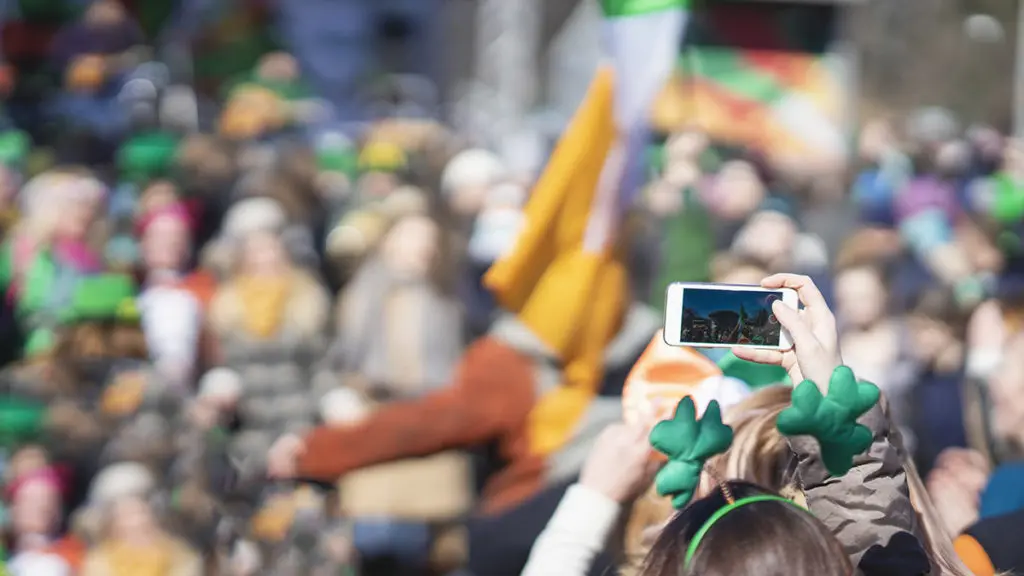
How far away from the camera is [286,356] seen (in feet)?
17.9

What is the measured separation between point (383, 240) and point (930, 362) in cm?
199

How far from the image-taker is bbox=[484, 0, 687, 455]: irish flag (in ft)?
11.8

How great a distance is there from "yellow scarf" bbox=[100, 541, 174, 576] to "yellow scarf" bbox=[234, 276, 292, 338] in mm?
1041

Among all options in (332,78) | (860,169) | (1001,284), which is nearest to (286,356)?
(1001,284)

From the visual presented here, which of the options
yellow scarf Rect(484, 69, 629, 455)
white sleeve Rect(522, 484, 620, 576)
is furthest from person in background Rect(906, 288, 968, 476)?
white sleeve Rect(522, 484, 620, 576)

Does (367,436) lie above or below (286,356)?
above

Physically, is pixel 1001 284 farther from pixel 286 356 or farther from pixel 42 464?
pixel 42 464

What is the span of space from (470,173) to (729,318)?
16.8 feet

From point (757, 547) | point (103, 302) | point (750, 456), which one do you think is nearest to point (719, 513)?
point (757, 547)

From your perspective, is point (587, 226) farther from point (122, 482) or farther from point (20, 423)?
point (20, 423)

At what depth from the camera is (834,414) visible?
1.89 m

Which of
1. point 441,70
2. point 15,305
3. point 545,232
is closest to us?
point 545,232

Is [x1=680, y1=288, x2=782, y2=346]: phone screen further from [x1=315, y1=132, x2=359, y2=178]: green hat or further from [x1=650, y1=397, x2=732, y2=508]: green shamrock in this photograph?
[x1=315, y1=132, x2=359, y2=178]: green hat

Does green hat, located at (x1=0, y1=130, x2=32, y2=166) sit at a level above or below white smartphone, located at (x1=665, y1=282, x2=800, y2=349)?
below
